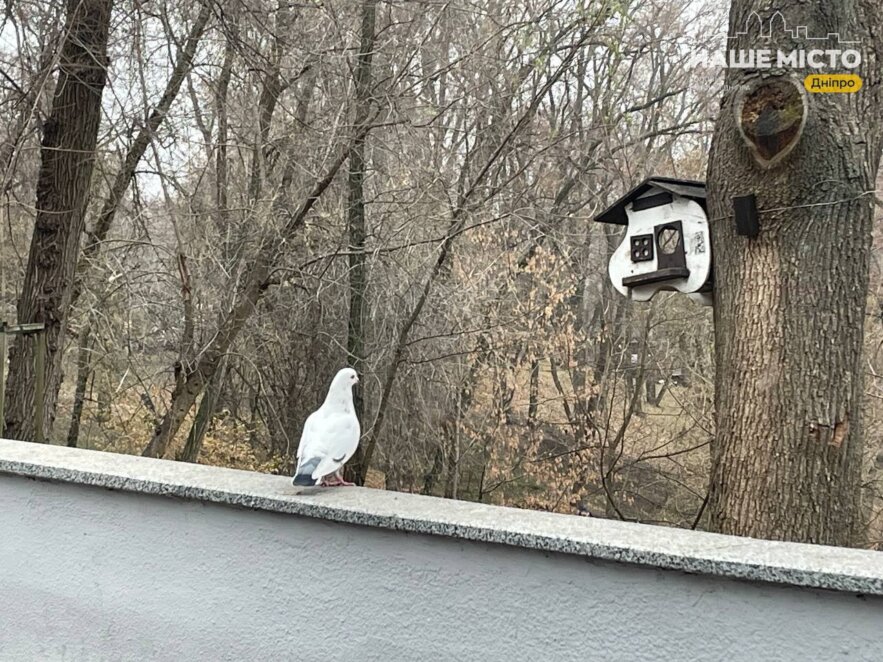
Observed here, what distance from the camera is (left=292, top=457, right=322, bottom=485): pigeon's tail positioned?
67.2 inches

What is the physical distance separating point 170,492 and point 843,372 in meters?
Answer: 2.24

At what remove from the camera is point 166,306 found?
19.5ft

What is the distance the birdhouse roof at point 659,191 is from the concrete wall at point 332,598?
196cm

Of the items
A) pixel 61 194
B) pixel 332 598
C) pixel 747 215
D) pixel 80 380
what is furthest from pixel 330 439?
pixel 80 380

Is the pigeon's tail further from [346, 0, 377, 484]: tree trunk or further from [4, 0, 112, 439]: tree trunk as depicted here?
[346, 0, 377, 484]: tree trunk

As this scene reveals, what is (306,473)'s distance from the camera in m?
1.72

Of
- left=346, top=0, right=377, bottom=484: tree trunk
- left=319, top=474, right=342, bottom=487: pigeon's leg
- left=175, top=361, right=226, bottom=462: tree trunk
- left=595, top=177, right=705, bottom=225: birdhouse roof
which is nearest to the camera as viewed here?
left=319, top=474, right=342, bottom=487: pigeon's leg

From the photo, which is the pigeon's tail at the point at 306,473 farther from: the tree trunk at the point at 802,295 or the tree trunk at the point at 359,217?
the tree trunk at the point at 359,217

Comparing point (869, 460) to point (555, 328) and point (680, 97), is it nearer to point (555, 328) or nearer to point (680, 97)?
point (555, 328)

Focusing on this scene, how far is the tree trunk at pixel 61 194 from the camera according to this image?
4.01 m

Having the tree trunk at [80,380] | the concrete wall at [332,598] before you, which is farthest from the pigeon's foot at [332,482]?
the tree trunk at [80,380]

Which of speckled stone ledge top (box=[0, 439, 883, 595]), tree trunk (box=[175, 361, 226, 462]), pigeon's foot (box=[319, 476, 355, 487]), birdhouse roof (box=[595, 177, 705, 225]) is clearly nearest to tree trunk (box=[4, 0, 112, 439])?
tree trunk (box=[175, 361, 226, 462])

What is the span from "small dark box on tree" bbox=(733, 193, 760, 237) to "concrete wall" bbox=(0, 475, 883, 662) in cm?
163

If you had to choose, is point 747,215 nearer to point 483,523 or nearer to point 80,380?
point 483,523
